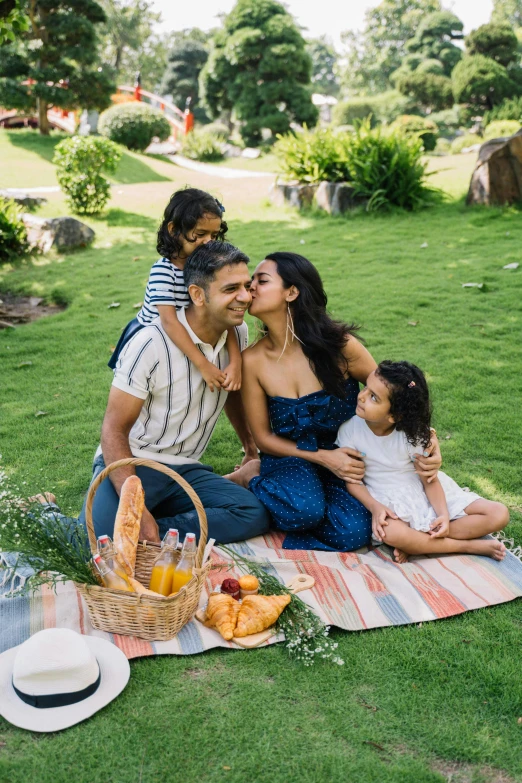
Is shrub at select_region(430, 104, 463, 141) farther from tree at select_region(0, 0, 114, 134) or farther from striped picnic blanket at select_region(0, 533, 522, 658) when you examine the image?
striped picnic blanket at select_region(0, 533, 522, 658)

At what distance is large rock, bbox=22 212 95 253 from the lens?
1037cm

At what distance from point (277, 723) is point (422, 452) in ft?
5.35

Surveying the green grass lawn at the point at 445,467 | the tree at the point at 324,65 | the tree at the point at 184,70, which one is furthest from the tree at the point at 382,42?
the green grass lawn at the point at 445,467

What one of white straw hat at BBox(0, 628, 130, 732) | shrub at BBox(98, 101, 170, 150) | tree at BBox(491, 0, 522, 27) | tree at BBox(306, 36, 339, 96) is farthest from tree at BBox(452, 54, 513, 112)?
tree at BBox(306, 36, 339, 96)

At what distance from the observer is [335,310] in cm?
750

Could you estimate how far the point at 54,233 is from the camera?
34.0 ft

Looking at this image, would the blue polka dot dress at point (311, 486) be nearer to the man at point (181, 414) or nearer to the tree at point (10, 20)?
the man at point (181, 414)

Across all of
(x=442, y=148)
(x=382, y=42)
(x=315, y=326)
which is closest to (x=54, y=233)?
(x=315, y=326)

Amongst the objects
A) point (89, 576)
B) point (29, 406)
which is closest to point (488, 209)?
point (29, 406)

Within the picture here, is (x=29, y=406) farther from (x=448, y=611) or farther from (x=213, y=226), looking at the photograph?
(x=448, y=611)

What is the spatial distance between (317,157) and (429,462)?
8.97m

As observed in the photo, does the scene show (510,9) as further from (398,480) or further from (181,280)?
(398,480)

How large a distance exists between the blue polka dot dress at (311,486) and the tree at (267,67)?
67.6 feet

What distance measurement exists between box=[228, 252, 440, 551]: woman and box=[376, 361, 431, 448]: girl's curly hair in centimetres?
16
